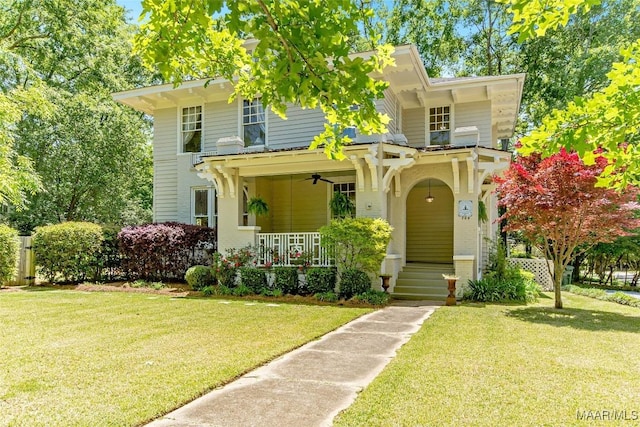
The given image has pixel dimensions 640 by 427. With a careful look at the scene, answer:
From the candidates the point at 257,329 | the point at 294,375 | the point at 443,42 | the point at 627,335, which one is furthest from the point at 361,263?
the point at 443,42

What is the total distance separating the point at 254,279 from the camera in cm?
1166

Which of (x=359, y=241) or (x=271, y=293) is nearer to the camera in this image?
(x=359, y=241)

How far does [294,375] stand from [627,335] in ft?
18.7

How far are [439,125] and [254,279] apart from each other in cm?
817

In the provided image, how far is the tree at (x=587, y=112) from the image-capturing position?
9.05 feet

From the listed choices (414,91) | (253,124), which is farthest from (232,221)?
(414,91)

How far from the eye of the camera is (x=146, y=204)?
35.2m

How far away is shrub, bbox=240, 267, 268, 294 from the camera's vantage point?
38.2 feet

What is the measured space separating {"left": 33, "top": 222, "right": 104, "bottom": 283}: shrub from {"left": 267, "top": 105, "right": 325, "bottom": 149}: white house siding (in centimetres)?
654

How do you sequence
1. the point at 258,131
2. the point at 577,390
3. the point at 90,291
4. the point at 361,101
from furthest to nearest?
the point at 258,131 < the point at 90,291 < the point at 577,390 < the point at 361,101

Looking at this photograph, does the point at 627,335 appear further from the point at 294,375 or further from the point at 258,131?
the point at 258,131

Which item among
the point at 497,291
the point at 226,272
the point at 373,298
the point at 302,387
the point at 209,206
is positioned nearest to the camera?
the point at 302,387

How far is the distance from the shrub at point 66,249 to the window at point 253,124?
19.1 feet

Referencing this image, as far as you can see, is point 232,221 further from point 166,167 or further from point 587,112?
point 587,112
